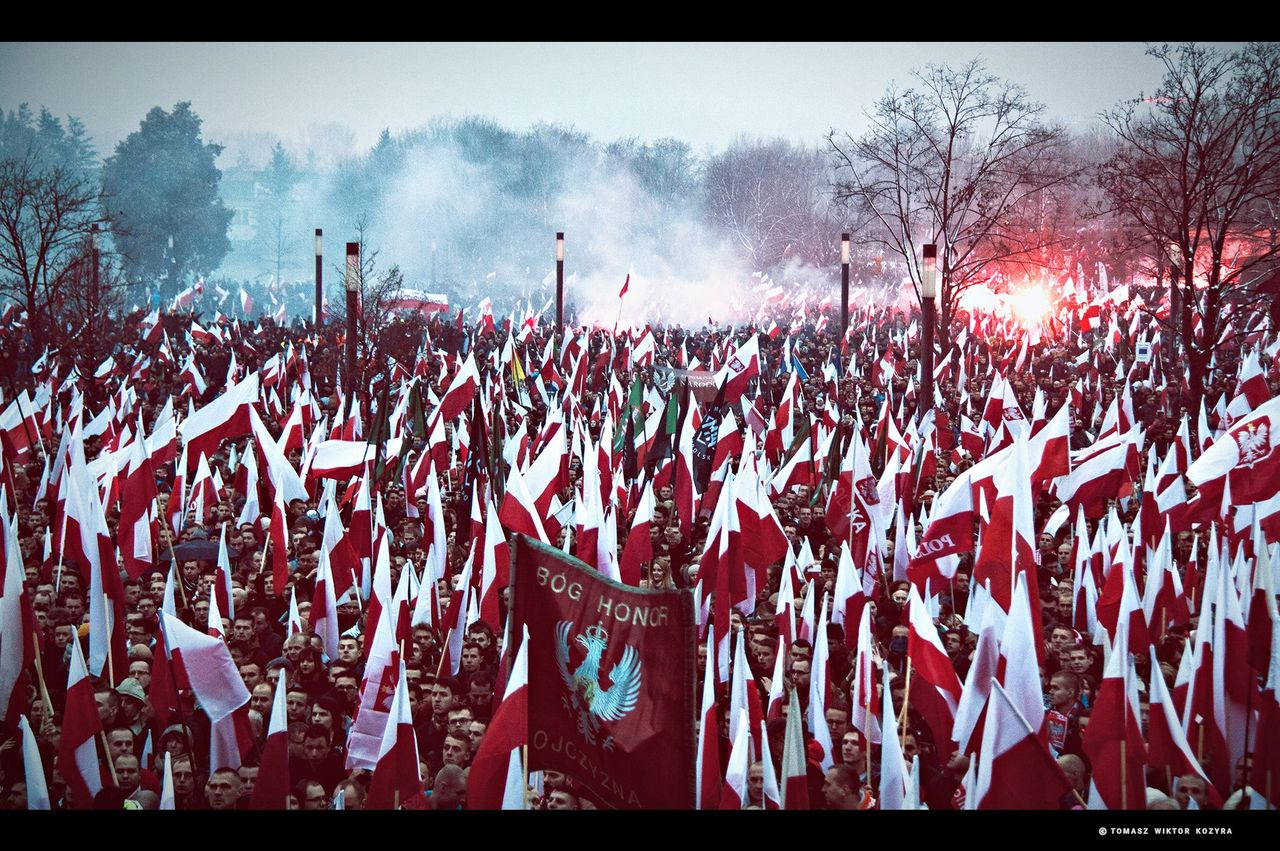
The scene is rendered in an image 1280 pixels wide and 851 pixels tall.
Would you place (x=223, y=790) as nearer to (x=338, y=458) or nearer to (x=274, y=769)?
(x=274, y=769)

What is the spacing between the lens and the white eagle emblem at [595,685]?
4.82 metres

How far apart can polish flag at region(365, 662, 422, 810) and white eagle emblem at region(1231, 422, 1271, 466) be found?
553cm

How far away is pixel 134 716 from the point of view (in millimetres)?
6199

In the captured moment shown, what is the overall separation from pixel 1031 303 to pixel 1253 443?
99.5 ft

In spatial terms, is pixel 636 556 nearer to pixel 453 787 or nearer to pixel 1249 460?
pixel 453 787

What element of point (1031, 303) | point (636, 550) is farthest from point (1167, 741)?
point (1031, 303)

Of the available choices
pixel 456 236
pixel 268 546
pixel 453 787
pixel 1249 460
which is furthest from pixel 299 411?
pixel 456 236

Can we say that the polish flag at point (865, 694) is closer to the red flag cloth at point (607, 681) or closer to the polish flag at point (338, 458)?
the red flag cloth at point (607, 681)

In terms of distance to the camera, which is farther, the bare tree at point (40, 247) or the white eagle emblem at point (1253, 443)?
the bare tree at point (40, 247)

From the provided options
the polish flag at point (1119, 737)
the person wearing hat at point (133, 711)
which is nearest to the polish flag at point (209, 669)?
the person wearing hat at point (133, 711)

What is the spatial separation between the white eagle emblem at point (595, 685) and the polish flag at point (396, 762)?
2.35ft

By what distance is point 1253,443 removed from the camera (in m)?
8.04

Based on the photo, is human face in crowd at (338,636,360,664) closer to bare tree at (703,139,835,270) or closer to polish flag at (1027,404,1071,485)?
polish flag at (1027,404,1071,485)

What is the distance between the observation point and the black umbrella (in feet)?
29.3
